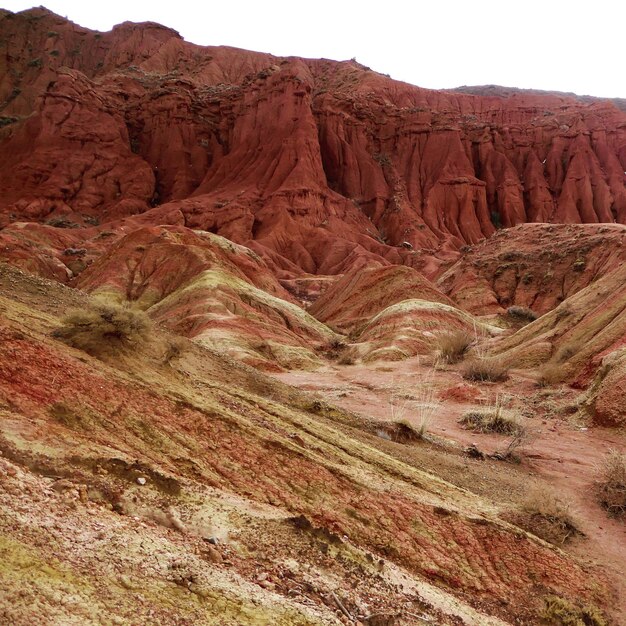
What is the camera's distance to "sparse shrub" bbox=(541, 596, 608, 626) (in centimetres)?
594

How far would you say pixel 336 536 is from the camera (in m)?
5.43

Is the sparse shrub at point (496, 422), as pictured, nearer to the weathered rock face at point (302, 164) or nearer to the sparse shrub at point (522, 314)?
the sparse shrub at point (522, 314)

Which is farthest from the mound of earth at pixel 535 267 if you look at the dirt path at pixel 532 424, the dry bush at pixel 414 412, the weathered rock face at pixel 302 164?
the dry bush at pixel 414 412

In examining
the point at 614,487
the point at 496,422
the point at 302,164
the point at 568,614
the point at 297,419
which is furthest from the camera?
the point at 302,164

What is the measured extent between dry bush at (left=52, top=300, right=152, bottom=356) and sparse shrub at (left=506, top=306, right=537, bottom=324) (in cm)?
3703

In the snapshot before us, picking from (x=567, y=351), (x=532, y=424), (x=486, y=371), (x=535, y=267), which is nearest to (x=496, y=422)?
(x=532, y=424)

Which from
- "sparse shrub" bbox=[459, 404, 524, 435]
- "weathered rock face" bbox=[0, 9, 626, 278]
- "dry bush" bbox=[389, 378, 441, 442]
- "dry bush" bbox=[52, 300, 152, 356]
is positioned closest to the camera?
"dry bush" bbox=[52, 300, 152, 356]

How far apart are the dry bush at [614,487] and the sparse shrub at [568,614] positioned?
11.6ft

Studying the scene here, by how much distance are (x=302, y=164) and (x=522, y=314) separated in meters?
39.9

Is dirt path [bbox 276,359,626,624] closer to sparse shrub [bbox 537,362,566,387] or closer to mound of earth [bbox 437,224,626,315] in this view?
sparse shrub [bbox 537,362,566,387]

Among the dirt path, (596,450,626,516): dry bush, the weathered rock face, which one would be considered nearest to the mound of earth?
the weathered rock face

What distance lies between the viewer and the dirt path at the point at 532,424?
8.17 m

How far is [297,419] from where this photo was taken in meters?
8.87

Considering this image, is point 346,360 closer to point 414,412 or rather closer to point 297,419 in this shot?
point 414,412
